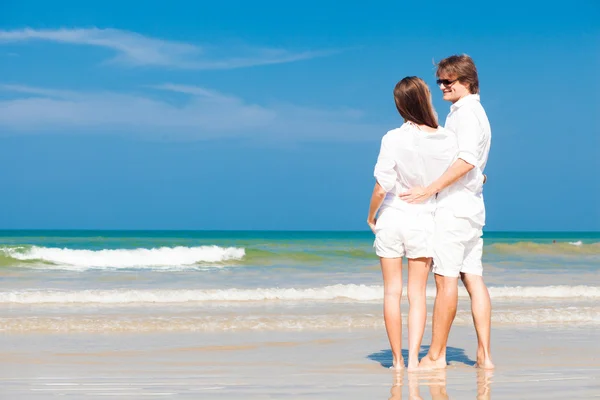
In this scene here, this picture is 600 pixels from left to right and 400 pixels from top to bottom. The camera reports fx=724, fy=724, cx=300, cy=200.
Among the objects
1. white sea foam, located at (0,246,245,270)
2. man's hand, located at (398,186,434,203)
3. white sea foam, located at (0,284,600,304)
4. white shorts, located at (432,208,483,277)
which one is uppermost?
man's hand, located at (398,186,434,203)

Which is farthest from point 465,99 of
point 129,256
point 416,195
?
point 129,256

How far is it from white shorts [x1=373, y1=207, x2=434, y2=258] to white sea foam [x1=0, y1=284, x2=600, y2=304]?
17.3 feet

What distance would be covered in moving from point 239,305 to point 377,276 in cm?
520

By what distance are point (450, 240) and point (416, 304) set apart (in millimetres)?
444

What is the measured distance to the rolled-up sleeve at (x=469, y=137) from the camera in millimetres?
3770

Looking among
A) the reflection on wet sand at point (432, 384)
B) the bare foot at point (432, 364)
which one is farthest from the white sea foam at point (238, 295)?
the reflection on wet sand at point (432, 384)

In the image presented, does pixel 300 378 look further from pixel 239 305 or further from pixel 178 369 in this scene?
pixel 239 305

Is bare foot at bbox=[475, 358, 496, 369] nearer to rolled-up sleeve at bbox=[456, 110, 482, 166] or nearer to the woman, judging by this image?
the woman

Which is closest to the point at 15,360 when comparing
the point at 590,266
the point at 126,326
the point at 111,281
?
the point at 126,326

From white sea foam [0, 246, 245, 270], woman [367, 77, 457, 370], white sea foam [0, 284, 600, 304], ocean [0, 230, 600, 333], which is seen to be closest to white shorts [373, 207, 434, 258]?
woman [367, 77, 457, 370]

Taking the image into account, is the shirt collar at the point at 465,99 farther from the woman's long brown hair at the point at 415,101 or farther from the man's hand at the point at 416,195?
the man's hand at the point at 416,195

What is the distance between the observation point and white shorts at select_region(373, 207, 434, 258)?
12.6 ft

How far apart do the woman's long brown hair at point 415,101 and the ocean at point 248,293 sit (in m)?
2.89

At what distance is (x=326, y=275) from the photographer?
13.6 meters
